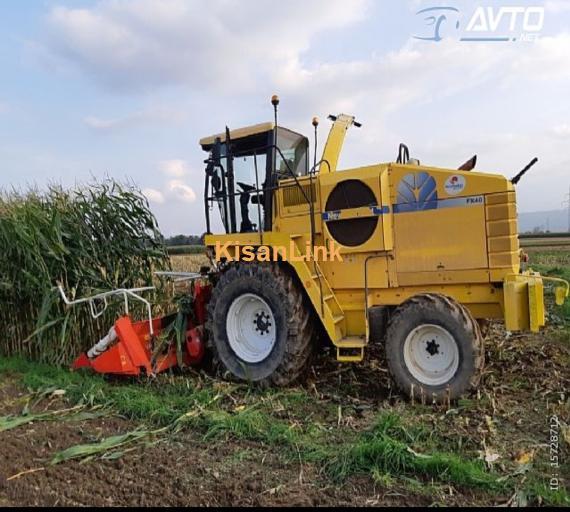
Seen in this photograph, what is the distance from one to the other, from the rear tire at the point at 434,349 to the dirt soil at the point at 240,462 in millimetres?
195

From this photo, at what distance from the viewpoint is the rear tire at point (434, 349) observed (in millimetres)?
4512

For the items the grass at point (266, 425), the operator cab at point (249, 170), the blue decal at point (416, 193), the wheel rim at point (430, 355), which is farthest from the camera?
the operator cab at point (249, 170)

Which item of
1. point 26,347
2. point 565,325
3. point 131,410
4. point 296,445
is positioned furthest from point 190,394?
point 565,325

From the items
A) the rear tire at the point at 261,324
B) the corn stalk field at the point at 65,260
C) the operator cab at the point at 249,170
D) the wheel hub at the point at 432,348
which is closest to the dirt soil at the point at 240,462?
the rear tire at the point at 261,324

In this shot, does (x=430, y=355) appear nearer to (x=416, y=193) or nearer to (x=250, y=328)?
(x=416, y=193)

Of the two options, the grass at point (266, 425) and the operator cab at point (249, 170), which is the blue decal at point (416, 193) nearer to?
the operator cab at point (249, 170)

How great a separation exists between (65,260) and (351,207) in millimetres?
3761

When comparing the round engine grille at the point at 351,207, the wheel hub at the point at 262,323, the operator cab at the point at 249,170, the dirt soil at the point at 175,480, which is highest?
the operator cab at the point at 249,170

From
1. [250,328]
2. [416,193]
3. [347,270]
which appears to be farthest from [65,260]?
[416,193]

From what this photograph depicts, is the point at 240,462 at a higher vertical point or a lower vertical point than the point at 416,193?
Result: lower

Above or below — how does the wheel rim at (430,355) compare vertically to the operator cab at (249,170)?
below

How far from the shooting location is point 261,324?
5656mm

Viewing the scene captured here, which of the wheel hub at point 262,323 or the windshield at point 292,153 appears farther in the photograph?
the windshield at point 292,153

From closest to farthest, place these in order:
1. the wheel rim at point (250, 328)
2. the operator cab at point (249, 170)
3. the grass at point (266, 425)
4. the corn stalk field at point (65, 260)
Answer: the grass at point (266, 425), the wheel rim at point (250, 328), the operator cab at point (249, 170), the corn stalk field at point (65, 260)
